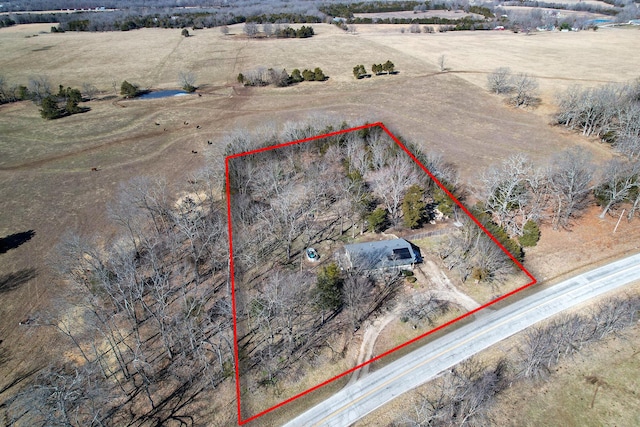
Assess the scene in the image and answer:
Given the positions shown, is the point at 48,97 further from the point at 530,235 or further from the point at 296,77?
the point at 530,235

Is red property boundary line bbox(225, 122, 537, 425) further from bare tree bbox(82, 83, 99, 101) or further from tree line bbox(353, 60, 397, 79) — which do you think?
bare tree bbox(82, 83, 99, 101)

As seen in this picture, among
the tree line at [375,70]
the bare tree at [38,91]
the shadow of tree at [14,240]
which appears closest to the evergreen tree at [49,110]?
the bare tree at [38,91]

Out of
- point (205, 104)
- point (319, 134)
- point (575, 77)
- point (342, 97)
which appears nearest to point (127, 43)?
point (205, 104)

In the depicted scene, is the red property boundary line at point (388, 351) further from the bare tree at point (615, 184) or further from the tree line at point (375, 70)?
the tree line at point (375, 70)

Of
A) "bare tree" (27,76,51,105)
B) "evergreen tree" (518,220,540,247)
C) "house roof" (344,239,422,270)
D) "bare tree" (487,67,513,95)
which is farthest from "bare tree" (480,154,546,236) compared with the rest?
"bare tree" (27,76,51,105)

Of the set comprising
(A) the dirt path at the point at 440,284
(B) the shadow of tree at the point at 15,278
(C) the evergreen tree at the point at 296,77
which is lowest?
(A) the dirt path at the point at 440,284

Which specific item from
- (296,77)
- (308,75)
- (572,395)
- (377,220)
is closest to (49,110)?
(296,77)
